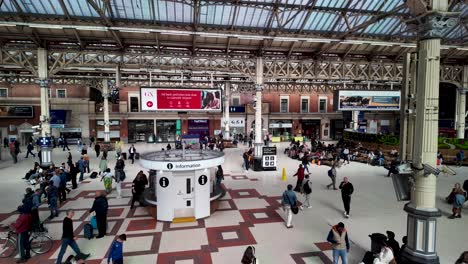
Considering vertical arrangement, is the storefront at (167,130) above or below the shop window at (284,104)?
below

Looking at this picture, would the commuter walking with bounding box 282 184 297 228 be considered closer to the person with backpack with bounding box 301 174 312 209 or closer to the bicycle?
the person with backpack with bounding box 301 174 312 209

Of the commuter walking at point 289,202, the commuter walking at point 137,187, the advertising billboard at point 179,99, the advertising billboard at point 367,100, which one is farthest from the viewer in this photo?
the advertising billboard at point 367,100

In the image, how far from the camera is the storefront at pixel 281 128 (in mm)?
38594

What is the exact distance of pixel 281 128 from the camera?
39.4 metres

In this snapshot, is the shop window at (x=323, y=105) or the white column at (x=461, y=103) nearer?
the white column at (x=461, y=103)

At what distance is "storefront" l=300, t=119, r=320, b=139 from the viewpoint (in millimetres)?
39816

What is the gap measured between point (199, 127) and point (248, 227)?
95.1ft

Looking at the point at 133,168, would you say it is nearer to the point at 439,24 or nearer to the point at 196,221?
the point at 196,221

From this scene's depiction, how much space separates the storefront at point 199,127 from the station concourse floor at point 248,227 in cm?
2299

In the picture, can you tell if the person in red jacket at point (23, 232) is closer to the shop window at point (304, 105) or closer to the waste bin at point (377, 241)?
the waste bin at point (377, 241)

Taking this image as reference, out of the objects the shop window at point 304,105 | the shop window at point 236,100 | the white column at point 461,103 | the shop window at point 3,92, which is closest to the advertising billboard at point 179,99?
the white column at point 461,103

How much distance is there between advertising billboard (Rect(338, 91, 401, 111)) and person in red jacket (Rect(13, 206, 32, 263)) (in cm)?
1957

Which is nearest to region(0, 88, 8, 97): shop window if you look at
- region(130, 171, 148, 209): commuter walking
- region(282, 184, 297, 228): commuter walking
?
region(130, 171, 148, 209): commuter walking

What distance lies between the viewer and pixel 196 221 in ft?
28.9
